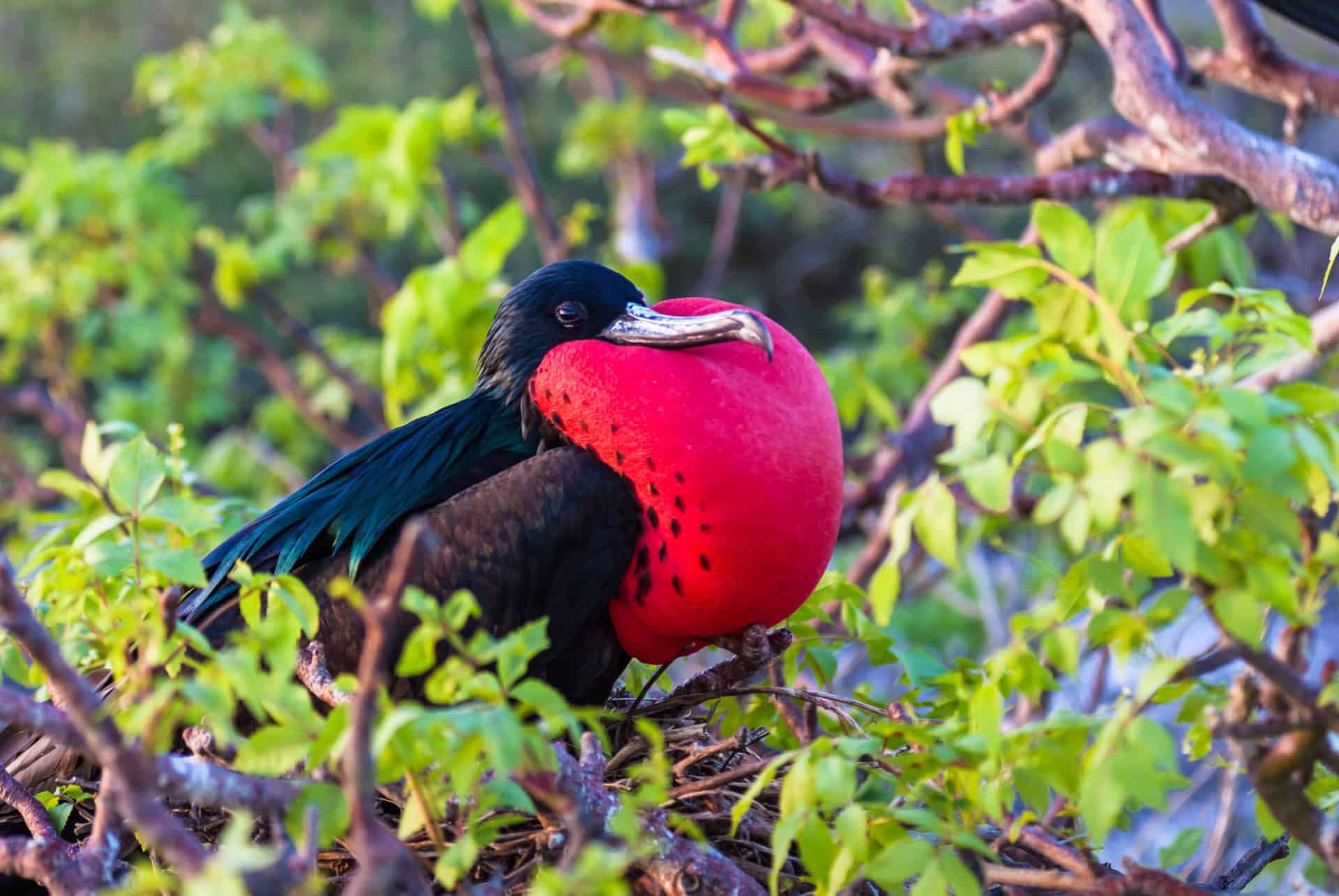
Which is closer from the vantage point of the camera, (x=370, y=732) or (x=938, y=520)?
(x=370, y=732)

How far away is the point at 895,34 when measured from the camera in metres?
1.98

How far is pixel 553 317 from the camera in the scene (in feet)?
5.94

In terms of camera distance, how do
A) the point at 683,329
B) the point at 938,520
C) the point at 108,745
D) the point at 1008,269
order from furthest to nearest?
the point at 683,329 → the point at 1008,269 → the point at 938,520 → the point at 108,745

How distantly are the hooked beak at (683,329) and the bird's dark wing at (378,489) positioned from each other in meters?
0.19

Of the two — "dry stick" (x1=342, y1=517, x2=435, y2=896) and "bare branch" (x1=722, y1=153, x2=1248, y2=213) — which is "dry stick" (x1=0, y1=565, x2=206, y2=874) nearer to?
Answer: "dry stick" (x1=342, y1=517, x2=435, y2=896)

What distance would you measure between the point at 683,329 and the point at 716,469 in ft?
0.65

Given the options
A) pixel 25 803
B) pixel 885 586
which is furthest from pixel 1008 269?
pixel 25 803

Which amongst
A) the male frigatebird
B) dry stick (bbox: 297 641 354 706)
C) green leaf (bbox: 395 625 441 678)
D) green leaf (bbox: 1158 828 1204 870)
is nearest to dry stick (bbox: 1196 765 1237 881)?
green leaf (bbox: 1158 828 1204 870)

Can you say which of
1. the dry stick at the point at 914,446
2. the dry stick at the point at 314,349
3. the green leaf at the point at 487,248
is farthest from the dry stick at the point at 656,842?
the dry stick at the point at 314,349

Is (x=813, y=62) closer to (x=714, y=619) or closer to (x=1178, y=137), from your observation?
(x=1178, y=137)

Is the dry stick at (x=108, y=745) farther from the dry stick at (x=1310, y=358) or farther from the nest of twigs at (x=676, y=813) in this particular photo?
the dry stick at (x=1310, y=358)

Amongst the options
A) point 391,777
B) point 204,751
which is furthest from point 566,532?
point 391,777

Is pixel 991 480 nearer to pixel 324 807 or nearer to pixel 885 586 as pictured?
pixel 885 586

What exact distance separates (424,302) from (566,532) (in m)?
1.23
